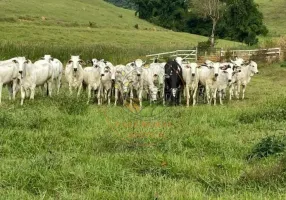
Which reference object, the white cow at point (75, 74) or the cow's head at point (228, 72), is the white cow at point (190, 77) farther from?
the white cow at point (75, 74)

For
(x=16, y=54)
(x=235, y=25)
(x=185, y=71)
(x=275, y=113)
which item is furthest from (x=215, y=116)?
(x=235, y=25)

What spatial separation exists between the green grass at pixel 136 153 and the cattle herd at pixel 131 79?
249 cm

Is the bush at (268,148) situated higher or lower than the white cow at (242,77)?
lower

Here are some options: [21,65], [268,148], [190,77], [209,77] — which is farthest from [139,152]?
[209,77]

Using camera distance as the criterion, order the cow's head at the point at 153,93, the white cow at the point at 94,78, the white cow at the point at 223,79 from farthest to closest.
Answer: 1. the white cow at the point at 223,79
2. the white cow at the point at 94,78
3. the cow's head at the point at 153,93

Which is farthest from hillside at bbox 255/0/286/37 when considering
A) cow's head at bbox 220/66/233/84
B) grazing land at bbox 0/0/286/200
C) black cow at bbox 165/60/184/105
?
grazing land at bbox 0/0/286/200

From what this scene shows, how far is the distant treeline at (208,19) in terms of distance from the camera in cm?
6331

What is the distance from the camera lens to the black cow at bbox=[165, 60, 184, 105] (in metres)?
16.7

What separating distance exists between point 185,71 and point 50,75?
522 centimetres

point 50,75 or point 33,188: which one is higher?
point 50,75

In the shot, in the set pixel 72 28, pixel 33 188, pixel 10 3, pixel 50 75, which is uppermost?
pixel 10 3

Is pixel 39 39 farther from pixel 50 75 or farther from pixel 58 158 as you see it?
pixel 58 158

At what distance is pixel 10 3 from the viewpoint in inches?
2376

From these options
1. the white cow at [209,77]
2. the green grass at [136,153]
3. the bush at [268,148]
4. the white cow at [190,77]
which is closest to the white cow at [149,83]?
the white cow at [190,77]
